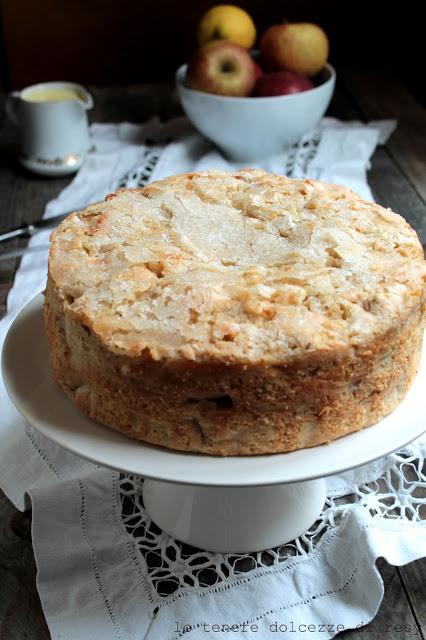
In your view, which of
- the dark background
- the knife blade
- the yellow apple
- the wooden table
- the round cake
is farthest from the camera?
the dark background

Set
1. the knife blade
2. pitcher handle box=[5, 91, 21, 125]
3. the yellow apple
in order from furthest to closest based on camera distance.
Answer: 1. pitcher handle box=[5, 91, 21, 125]
2. the yellow apple
3. the knife blade

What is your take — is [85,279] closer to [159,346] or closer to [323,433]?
[159,346]

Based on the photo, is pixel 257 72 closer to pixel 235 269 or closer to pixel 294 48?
pixel 294 48

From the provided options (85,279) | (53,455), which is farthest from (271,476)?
(53,455)

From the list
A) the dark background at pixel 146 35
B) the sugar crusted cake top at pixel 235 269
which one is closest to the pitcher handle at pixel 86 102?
the dark background at pixel 146 35

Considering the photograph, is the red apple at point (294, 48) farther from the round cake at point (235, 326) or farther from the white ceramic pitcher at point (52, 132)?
the round cake at point (235, 326)

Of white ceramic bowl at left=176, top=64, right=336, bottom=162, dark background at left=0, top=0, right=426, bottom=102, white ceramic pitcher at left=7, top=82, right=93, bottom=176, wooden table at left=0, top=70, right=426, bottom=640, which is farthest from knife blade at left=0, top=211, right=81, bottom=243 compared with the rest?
dark background at left=0, top=0, right=426, bottom=102

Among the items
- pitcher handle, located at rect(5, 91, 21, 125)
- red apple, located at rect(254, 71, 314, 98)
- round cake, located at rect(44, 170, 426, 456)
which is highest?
round cake, located at rect(44, 170, 426, 456)

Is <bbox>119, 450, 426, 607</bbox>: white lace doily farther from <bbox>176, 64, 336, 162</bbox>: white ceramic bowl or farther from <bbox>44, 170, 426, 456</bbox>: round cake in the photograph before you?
<bbox>176, 64, 336, 162</bbox>: white ceramic bowl
